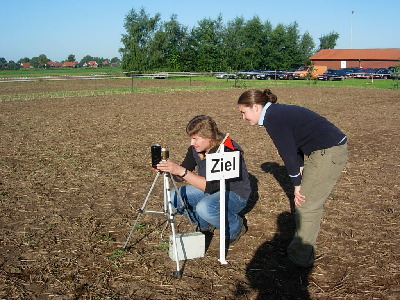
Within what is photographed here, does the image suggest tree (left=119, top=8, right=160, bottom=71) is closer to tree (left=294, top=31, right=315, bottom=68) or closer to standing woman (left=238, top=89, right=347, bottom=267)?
tree (left=294, top=31, right=315, bottom=68)

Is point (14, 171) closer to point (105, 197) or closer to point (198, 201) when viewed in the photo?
point (105, 197)

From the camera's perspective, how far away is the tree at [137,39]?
72.6m

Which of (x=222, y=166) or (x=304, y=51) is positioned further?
(x=304, y=51)

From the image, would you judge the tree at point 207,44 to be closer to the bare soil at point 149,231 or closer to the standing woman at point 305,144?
the bare soil at point 149,231

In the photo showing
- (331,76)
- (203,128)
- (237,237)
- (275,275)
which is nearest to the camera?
(275,275)

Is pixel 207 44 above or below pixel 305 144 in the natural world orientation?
above

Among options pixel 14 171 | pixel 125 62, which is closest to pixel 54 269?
pixel 14 171

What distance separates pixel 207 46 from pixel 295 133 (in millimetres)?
74208

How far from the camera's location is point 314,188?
159 inches

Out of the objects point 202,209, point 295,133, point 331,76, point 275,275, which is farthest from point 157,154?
point 331,76

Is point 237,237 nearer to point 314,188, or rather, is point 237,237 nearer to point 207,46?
point 314,188

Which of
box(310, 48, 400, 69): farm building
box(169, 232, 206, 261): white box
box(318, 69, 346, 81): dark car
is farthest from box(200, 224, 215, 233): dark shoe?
box(310, 48, 400, 69): farm building

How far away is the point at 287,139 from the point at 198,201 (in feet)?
4.86

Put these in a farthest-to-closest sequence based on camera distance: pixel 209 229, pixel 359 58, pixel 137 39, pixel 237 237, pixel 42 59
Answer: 1. pixel 42 59
2. pixel 359 58
3. pixel 137 39
4. pixel 209 229
5. pixel 237 237
